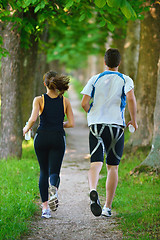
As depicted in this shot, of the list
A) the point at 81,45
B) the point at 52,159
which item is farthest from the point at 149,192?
the point at 81,45

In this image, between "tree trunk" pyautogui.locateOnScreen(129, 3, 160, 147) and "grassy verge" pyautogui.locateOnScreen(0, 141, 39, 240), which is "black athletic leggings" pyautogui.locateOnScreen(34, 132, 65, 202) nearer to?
"grassy verge" pyautogui.locateOnScreen(0, 141, 39, 240)

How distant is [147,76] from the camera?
9.94m

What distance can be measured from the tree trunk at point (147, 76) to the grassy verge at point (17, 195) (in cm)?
275

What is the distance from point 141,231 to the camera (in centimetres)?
478

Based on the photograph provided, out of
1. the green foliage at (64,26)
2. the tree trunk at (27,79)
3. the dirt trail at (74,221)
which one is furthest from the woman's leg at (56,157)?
the tree trunk at (27,79)

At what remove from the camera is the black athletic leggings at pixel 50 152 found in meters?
5.06

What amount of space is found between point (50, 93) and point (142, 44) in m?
5.50

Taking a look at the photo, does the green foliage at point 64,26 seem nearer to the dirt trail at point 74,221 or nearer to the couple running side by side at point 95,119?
the couple running side by side at point 95,119

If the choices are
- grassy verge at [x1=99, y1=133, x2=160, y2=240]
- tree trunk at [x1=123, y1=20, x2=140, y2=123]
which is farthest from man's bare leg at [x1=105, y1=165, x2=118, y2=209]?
tree trunk at [x1=123, y1=20, x2=140, y2=123]

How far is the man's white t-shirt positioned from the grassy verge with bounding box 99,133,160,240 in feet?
4.14

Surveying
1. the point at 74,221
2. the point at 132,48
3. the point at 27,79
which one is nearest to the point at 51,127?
the point at 74,221

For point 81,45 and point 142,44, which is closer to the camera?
point 142,44

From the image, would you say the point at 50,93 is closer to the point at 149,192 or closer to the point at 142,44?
the point at 149,192

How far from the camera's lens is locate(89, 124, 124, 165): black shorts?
4.93 metres
